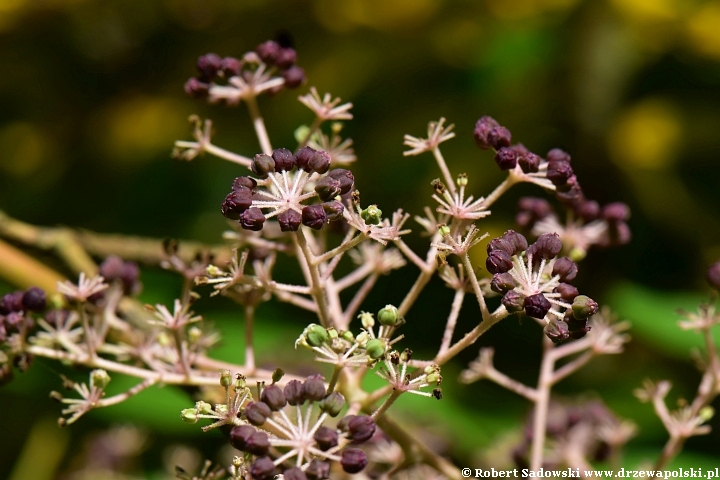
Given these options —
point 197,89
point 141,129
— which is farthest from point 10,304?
point 141,129

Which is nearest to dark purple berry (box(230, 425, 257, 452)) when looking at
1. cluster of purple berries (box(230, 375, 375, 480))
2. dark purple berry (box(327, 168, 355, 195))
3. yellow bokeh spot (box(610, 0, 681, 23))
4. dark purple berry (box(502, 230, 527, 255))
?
cluster of purple berries (box(230, 375, 375, 480))

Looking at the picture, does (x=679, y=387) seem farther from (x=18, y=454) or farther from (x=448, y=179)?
(x=18, y=454)

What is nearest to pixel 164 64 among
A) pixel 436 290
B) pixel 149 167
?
pixel 149 167

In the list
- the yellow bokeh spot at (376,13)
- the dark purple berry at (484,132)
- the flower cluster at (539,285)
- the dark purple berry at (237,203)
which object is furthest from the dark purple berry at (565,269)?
the yellow bokeh spot at (376,13)

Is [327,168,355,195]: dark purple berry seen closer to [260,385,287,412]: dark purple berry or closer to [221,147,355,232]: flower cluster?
[221,147,355,232]: flower cluster

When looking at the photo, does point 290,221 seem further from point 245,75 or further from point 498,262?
point 245,75

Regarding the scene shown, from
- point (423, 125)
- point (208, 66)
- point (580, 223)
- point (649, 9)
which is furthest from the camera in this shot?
point (423, 125)
